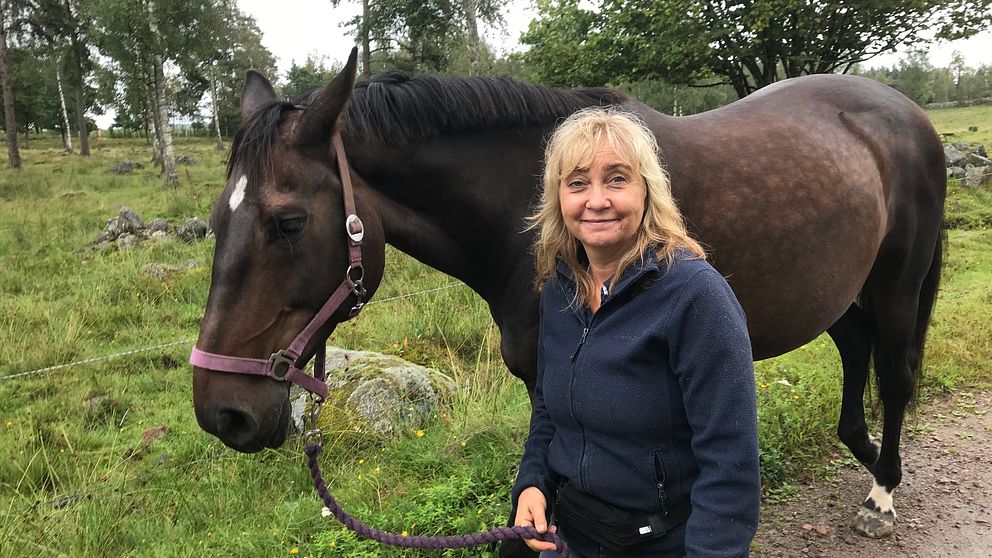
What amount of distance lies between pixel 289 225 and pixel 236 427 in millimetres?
611

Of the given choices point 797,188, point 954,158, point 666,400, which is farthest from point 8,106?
point 954,158

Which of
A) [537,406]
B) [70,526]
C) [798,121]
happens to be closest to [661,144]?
[798,121]

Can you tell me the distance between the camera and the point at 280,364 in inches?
66.1

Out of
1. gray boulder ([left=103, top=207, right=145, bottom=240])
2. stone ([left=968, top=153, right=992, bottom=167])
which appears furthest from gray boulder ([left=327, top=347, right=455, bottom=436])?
stone ([left=968, top=153, right=992, bottom=167])

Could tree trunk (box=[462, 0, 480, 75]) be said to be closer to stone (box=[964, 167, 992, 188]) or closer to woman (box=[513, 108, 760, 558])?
stone (box=[964, 167, 992, 188])

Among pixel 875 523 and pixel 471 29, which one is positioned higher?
pixel 471 29

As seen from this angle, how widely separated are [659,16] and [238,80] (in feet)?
92.1

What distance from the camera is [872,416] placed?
152 inches

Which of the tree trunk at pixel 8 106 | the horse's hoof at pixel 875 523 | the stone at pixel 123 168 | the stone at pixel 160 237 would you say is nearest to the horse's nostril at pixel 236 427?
the horse's hoof at pixel 875 523

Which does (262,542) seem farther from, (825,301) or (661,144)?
(825,301)

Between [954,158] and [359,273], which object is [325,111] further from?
[954,158]

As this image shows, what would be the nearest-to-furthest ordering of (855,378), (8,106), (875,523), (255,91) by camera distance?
(255,91)
(875,523)
(855,378)
(8,106)

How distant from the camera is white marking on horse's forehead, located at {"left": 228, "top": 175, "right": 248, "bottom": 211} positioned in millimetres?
1668

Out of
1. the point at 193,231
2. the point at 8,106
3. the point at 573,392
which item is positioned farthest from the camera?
the point at 8,106
